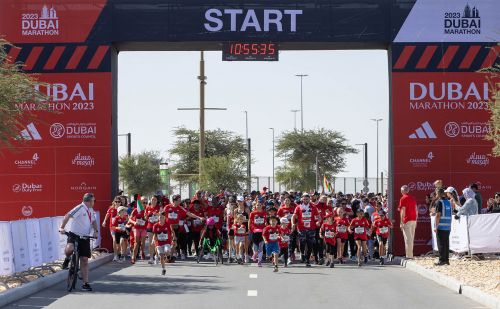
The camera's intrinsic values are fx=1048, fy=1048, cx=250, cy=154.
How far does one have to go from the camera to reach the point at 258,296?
17844 mm

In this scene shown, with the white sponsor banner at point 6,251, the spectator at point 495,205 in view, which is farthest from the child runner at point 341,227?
the white sponsor banner at point 6,251

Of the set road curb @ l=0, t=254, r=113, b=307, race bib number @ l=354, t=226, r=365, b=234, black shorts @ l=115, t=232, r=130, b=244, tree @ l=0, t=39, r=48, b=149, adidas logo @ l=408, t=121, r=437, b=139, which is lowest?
road curb @ l=0, t=254, r=113, b=307

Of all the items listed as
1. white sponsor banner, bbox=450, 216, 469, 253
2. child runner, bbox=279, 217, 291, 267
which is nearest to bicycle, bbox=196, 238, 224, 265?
child runner, bbox=279, 217, 291, 267

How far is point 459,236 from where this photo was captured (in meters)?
26.0

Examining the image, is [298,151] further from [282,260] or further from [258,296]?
[258,296]

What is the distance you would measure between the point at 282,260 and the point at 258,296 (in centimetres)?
1126

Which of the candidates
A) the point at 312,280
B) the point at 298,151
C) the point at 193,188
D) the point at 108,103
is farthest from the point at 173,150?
the point at 312,280

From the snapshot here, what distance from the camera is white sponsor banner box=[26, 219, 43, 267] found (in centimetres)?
2114

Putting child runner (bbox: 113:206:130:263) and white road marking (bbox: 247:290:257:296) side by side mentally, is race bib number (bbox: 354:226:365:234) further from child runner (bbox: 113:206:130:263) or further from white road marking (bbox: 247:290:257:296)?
white road marking (bbox: 247:290:257:296)

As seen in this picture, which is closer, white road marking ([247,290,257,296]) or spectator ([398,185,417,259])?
white road marking ([247,290,257,296])

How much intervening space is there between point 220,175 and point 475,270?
4334 cm

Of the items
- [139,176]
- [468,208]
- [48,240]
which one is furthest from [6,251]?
[139,176]

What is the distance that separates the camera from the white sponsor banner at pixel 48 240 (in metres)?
22.6

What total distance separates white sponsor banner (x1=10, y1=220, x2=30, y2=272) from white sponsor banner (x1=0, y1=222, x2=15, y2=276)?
9.1 inches
